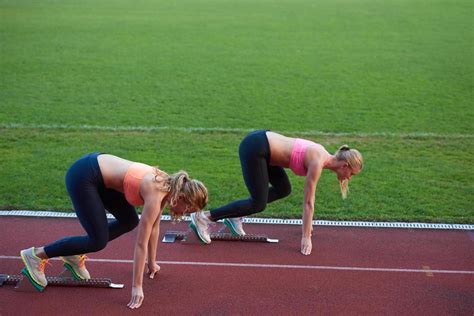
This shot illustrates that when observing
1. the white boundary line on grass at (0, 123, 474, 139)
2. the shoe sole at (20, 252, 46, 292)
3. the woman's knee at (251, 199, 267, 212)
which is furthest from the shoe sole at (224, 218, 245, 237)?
the white boundary line on grass at (0, 123, 474, 139)

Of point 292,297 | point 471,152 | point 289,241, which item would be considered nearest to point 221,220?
point 289,241

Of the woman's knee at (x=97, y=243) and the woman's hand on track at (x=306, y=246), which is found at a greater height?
the woman's knee at (x=97, y=243)

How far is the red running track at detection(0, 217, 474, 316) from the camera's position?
664 centimetres

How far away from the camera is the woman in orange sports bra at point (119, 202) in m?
6.27

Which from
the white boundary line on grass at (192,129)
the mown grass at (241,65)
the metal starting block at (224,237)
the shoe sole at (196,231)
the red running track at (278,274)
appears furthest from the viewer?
the mown grass at (241,65)

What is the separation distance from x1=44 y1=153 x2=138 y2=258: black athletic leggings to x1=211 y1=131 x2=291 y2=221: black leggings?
1497mm

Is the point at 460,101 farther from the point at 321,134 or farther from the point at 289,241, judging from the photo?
the point at 289,241

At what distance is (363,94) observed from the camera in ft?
51.0

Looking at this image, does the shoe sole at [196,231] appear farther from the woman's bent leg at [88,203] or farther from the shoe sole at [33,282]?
the shoe sole at [33,282]

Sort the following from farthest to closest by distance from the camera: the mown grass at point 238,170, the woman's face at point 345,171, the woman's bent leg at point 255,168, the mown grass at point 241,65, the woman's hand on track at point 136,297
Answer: the mown grass at point 241,65 → the mown grass at point 238,170 → the woman's bent leg at point 255,168 → the woman's face at point 345,171 → the woman's hand on track at point 136,297

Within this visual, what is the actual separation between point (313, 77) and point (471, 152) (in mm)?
6092

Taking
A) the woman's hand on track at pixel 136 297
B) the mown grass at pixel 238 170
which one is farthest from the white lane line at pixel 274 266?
the mown grass at pixel 238 170

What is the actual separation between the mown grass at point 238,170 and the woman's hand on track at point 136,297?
9.28ft

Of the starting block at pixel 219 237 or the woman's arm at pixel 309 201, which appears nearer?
the woman's arm at pixel 309 201
